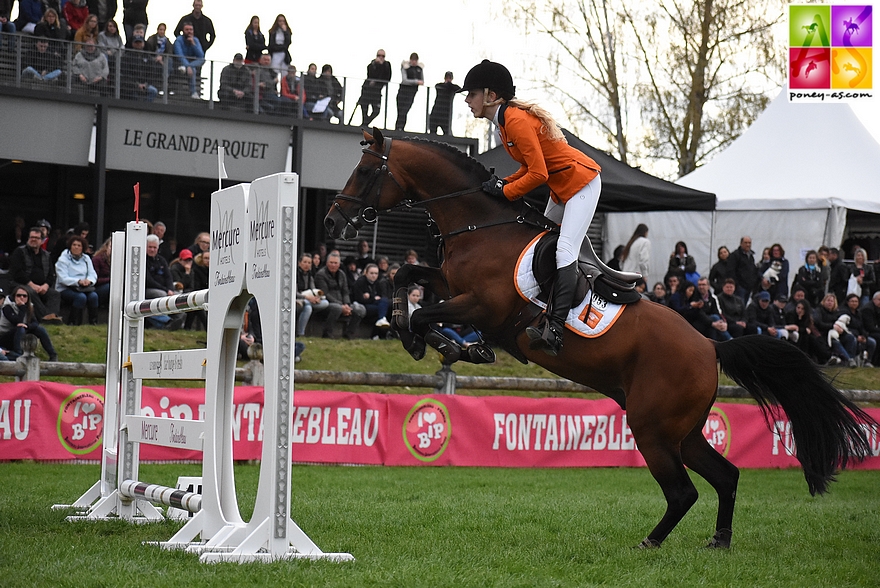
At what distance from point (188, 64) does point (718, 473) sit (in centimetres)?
1317

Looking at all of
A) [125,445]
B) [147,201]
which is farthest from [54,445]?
[147,201]

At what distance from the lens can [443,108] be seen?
19344 mm

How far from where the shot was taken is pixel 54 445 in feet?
33.2

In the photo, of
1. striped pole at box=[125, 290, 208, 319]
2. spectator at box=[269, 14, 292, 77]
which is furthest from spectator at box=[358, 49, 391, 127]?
striped pole at box=[125, 290, 208, 319]

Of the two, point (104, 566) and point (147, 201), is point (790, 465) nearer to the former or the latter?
point (104, 566)

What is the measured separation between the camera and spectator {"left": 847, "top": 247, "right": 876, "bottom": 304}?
17.8 m

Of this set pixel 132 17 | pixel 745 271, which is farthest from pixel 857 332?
pixel 132 17

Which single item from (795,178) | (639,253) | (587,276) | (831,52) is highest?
(831,52)

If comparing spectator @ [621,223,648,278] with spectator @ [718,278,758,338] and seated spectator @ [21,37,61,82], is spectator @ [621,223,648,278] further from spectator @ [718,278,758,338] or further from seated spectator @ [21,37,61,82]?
seated spectator @ [21,37,61,82]

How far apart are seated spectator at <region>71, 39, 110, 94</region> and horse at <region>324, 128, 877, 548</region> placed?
38.1 ft

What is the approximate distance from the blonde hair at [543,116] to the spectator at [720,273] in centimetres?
1160

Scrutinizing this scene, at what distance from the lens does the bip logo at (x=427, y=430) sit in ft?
37.6

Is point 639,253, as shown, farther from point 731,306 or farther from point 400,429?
point 400,429

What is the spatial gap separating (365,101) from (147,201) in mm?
5947
